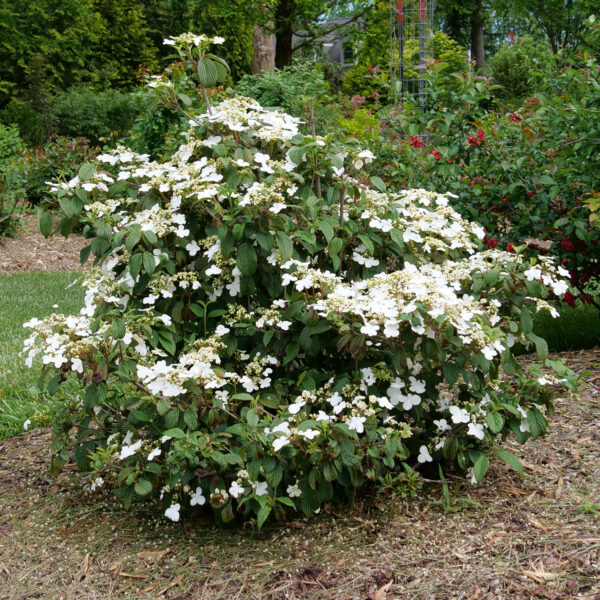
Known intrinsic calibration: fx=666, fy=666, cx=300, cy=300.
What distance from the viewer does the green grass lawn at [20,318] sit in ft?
11.4

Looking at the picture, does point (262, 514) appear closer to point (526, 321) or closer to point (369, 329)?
point (369, 329)

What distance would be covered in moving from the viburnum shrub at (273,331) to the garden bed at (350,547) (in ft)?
0.50

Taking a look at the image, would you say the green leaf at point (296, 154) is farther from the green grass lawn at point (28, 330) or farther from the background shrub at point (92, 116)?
the background shrub at point (92, 116)

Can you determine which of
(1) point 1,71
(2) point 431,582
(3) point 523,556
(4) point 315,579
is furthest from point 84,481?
(1) point 1,71

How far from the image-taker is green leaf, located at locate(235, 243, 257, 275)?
2312 millimetres

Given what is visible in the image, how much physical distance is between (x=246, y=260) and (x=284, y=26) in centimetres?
1102

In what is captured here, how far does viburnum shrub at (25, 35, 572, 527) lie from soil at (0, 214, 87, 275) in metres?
5.04

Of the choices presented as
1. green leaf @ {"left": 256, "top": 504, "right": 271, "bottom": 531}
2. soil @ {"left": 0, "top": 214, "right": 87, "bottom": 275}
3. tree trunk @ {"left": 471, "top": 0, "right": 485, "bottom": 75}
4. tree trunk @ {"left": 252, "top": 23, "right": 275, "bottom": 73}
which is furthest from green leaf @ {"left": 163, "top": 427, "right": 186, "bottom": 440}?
tree trunk @ {"left": 471, "top": 0, "right": 485, "bottom": 75}

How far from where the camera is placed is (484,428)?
2.41 metres

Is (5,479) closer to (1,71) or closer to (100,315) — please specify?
(100,315)

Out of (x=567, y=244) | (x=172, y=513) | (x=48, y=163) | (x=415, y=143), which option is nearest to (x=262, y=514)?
(x=172, y=513)

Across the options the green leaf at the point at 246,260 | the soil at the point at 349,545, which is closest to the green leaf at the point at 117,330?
the green leaf at the point at 246,260

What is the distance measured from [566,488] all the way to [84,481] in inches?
77.0

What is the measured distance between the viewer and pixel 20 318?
5332 mm
